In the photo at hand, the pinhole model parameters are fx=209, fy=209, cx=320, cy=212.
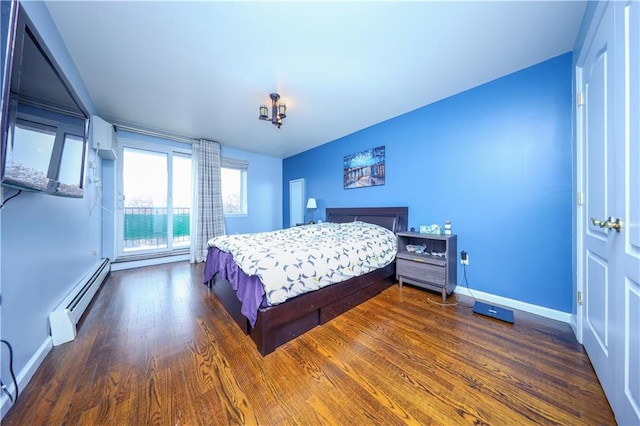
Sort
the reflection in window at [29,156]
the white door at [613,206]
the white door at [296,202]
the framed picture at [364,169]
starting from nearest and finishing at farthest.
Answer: the white door at [613,206]
the reflection in window at [29,156]
the framed picture at [364,169]
the white door at [296,202]

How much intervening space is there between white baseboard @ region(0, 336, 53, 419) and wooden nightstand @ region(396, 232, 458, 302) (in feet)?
10.1

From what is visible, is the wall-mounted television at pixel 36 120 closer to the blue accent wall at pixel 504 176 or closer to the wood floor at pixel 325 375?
the wood floor at pixel 325 375

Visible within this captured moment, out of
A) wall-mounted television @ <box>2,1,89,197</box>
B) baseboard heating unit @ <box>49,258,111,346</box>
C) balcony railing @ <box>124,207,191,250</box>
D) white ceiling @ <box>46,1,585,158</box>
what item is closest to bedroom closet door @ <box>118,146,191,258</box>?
balcony railing @ <box>124,207,191,250</box>

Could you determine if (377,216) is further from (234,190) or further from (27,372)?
(27,372)

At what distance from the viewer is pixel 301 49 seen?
74.2 inches

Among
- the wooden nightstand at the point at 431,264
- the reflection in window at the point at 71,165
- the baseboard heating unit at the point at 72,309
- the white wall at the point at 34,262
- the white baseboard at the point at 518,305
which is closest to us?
the white wall at the point at 34,262

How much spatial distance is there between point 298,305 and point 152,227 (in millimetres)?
3857

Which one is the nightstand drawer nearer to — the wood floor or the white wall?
the wood floor

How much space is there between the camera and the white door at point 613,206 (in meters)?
0.87

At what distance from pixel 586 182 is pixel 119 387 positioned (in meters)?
3.30

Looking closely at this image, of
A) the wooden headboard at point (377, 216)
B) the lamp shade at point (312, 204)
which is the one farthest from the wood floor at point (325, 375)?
the lamp shade at point (312, 204)

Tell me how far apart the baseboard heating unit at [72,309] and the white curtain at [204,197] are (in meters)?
1.54

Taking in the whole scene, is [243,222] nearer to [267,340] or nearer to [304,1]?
[267,340]

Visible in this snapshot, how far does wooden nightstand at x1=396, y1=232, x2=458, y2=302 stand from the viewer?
2.32 meters
